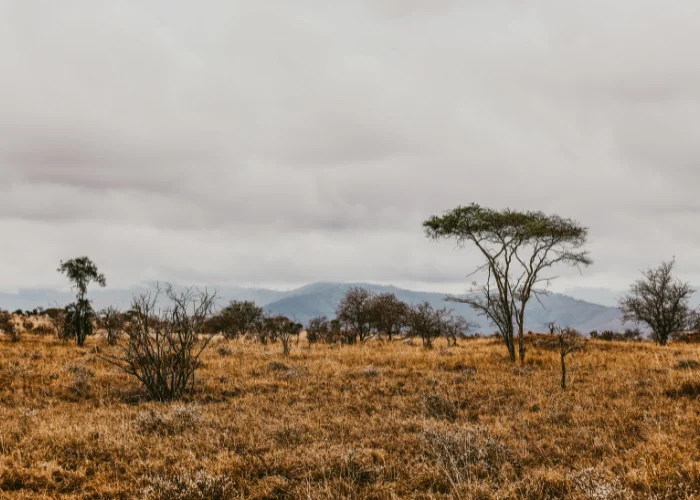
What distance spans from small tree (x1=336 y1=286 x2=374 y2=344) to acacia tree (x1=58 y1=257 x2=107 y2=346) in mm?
21833

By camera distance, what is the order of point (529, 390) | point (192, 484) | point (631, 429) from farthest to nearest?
point (529, 390)
point (631, 429)
point (192, 484)

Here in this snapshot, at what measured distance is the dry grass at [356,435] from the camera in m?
6.13

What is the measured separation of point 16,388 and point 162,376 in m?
4.25

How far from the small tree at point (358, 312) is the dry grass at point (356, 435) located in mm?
26559

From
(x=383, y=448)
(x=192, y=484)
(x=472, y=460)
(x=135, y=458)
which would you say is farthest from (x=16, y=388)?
(x=472, y=460)

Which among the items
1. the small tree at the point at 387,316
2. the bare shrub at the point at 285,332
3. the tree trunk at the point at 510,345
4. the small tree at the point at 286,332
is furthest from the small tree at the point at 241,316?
the tree trunk at the point at 510,345

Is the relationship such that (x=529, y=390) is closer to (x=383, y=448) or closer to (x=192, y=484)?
(x=383, y=448)

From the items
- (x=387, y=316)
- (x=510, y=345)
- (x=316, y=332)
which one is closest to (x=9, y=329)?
(x=316, y=332)

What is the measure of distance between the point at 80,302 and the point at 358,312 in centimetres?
2457

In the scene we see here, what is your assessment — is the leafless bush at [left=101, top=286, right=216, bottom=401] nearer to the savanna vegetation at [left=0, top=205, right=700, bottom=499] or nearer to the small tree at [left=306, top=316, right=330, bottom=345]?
the savanna vegetation at [left=0, top=205, right=700, bottom=499]

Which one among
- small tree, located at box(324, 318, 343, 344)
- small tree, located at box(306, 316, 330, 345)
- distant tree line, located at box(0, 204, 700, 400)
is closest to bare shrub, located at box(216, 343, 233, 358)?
distant tree line, located at box(0, 204, 700, 400)

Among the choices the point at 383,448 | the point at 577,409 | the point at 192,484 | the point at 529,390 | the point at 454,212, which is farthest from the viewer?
the point at 454,212

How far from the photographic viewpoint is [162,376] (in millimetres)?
12258

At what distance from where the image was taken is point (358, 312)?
139ft
